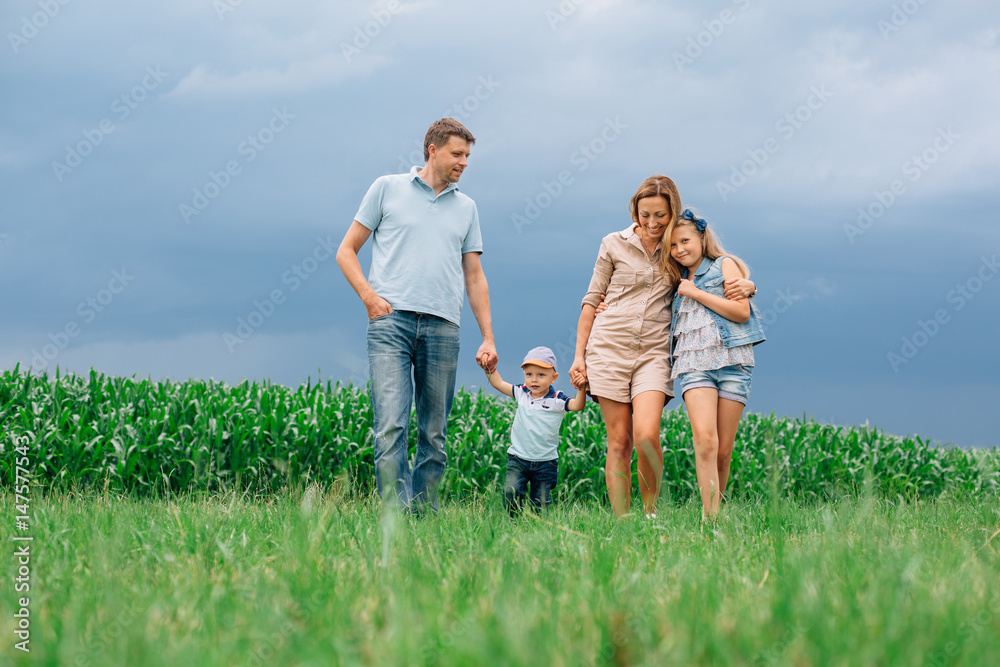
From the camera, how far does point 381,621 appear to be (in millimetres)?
2059

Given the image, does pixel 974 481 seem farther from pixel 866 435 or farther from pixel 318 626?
pixel 318 626

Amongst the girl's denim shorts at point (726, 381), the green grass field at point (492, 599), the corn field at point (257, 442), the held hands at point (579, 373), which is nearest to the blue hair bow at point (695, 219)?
the girl's denim shorts at point (726, 381)

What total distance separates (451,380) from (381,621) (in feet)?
12.4

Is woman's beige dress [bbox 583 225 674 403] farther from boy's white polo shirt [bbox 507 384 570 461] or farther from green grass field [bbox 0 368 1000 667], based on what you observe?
green grass field [bbox 0 368 1000 667]

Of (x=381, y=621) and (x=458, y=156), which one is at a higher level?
(x=458, y=156)

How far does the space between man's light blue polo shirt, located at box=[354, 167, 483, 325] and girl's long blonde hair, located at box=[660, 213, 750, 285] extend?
1.61 meters

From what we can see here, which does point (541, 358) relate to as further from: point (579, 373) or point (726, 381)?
point (726, 381)

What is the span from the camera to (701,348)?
16.4 ft

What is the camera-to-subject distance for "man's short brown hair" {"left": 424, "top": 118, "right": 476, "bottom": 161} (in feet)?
18.5

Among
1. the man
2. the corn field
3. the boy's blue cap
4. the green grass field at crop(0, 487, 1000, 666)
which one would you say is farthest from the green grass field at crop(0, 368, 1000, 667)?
the corn field

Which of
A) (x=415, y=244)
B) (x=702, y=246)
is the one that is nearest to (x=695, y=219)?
(x=702, y=246)

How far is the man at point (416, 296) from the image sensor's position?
5.44 metres

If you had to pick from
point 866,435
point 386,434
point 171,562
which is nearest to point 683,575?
point 171,562
